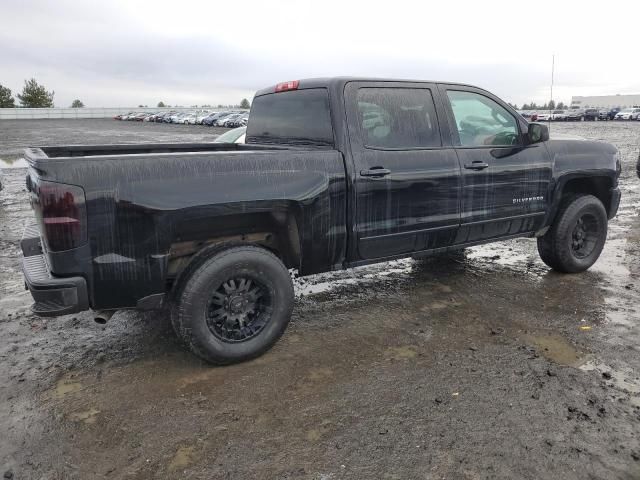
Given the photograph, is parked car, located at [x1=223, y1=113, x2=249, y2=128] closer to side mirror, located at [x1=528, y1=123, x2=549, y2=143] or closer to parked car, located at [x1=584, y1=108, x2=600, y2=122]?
parked car, located at [x1=584, y1=108, x2=600, y2=122]

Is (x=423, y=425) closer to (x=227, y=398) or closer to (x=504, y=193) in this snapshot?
(x=227, y=398)

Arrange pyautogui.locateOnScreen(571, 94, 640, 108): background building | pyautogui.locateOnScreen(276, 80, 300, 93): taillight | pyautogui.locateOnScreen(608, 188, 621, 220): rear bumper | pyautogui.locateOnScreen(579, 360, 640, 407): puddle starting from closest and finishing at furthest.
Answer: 1. pyautogui.locateOnScreen(579, 360, 640, 407): puddle
2. pyautogui.locateOnScreen(276, 80, 300, 93): taillight
3. pyautogui.locateOnScreen(608, 188, 621, 220): rear bumper
4. pyautogui.locateOnScreen(571, 94, 640, 108): background building

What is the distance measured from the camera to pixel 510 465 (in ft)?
8.38

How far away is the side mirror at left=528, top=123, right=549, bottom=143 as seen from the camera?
4.80 metres

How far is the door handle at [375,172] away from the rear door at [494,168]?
864mm

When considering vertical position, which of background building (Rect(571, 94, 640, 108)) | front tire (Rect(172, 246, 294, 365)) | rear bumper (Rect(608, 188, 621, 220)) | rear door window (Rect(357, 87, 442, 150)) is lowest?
front tire (Rect(172, 246, 294, 365))

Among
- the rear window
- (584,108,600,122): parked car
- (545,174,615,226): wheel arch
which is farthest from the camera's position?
(584,108,600,122): parked car

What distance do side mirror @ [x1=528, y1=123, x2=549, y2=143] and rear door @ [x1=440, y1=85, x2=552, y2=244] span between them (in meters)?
0.08

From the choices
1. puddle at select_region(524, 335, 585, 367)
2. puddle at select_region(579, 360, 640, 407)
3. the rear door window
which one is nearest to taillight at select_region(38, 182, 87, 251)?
the rear door window

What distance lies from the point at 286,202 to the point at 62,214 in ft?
4.57

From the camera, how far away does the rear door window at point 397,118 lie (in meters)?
4.05

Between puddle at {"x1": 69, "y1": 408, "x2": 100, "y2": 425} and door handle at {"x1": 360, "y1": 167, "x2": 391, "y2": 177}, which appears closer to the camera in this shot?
puddle at {"x1": 69, "y1": 408, "x2": 100, "y2": 425}

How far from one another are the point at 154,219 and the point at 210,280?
53cm

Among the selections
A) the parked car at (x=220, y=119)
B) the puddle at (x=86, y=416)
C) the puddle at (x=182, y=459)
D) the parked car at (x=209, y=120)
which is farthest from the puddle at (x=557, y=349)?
the parked car at (x=209, y=120)
